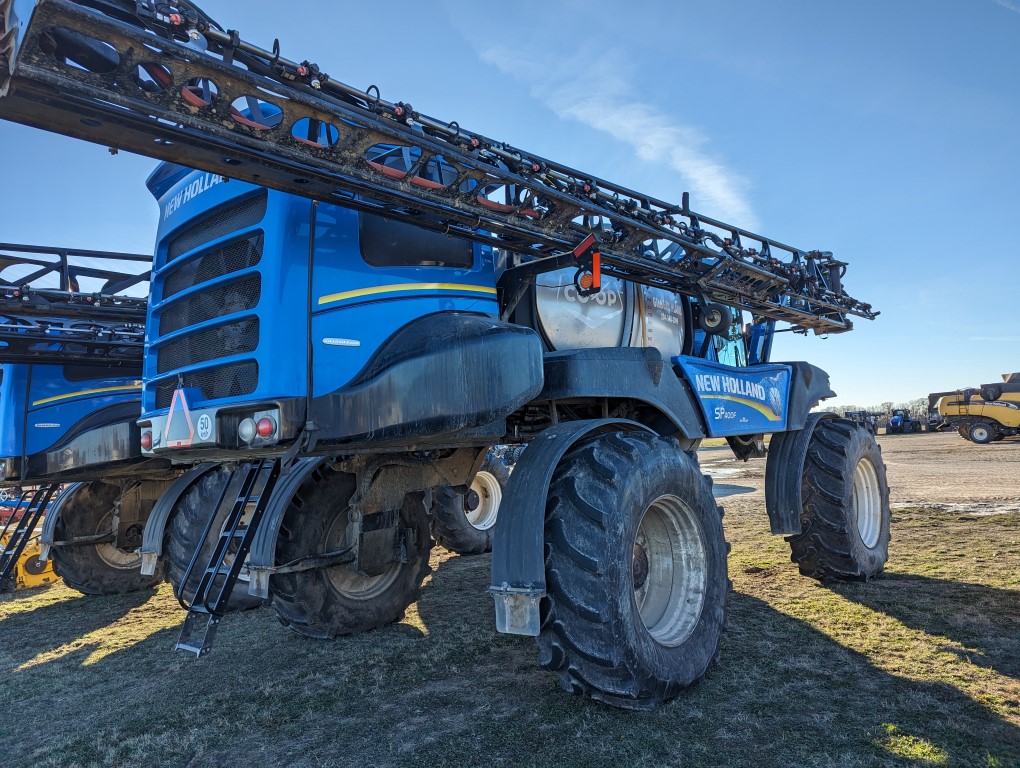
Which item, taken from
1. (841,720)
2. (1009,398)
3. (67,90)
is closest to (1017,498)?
(841,720)

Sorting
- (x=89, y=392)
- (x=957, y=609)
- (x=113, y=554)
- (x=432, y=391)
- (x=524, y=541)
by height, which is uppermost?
(x=89, y=392)

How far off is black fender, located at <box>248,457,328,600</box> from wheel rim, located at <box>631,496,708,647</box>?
2.33 metres

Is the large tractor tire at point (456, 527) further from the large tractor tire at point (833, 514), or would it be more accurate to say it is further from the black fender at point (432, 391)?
the black fender at point (432, 391)

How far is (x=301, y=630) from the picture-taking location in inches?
194

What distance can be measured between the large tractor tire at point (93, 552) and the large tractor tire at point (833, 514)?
23.5 feet

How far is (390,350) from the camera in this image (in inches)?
144

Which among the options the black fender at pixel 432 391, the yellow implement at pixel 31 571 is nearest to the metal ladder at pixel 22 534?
the yellow implement at pixel 31 571

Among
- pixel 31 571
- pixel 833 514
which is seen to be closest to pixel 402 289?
pixel 833 514

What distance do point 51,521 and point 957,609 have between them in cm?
923

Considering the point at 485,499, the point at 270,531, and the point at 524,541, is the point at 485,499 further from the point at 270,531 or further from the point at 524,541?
the point at 524,541

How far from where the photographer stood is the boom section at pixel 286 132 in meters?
2.46

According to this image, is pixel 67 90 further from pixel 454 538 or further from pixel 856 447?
pixel 454 538

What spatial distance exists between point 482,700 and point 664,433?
227 cm

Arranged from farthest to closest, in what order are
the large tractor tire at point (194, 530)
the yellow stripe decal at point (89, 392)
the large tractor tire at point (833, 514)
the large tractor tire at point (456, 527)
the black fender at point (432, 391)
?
the large tractor tire at point (456, 527), the yellow stripe decal at point (89, 392), the large tractor tire at point (833, 514), the large tractor tire at point (194, 530), the black fender at point (432, 391)
